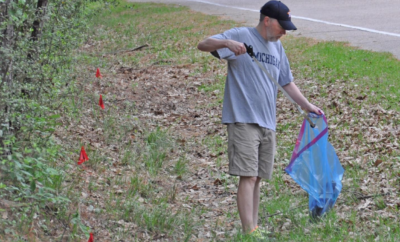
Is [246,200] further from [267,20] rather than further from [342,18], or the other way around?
[342,18]

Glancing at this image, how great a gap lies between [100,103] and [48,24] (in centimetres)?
181

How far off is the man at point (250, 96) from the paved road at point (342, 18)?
21.1ft

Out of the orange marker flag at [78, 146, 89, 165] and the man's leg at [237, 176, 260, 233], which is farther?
the orange marker flag at [78, 146, 89, 165]

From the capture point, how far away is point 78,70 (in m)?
10.8

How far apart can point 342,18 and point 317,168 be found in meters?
11.1

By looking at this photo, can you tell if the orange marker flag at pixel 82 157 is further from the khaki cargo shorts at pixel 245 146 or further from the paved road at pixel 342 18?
the paved road at pixel 342 18

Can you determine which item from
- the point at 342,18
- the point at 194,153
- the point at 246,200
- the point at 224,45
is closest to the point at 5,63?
the point at 224,45

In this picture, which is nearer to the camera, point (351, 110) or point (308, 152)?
point (308, 152)

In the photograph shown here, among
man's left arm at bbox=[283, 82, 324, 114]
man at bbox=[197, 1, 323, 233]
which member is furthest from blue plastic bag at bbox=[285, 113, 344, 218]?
man at bbox=[197, 1, 323, 233]

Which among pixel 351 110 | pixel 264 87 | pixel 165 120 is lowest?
pixel 165 120

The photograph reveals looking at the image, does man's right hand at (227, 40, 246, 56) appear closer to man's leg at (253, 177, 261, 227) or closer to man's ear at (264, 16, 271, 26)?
man's ear at (264, 16, 271, 26)

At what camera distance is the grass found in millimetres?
5191

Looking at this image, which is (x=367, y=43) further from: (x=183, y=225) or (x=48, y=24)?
(x=183, y=225)

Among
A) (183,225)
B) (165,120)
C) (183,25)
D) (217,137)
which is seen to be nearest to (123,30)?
(183,25)
